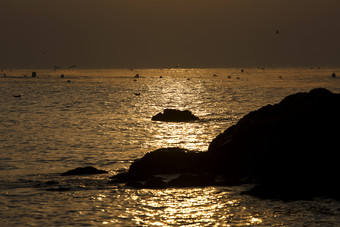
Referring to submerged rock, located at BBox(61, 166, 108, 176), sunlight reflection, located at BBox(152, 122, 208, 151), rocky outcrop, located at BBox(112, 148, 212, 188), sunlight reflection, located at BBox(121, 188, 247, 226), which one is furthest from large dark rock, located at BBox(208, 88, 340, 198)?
sunlight reflection, located at BBox(152, 122, 208, 151)

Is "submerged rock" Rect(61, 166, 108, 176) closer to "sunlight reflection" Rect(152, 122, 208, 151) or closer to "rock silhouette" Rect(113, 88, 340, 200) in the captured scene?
"rock silhouette" Rect(113, 88, 340, 200)

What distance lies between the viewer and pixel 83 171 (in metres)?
30.2

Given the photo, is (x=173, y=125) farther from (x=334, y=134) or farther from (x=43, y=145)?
(x=334, y=134)

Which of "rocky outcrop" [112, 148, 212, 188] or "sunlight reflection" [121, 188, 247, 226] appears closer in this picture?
"sunlight reflection" [121, 188, 247, 226]

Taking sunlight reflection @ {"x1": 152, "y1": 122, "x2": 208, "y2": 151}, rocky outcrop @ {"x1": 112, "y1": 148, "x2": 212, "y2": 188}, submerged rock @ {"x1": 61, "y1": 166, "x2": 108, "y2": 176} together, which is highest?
rocky outcrop @ {"x1": 112, "y1": 148, "x2": 212, "y2": 188}

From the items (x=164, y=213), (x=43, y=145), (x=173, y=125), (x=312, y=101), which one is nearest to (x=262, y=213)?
(x=164, y=213)

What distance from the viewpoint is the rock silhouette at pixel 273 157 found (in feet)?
83.7

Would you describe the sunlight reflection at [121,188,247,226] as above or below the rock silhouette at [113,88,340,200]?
below

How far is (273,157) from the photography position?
2698cm

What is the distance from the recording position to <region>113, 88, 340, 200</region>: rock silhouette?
25500 mm

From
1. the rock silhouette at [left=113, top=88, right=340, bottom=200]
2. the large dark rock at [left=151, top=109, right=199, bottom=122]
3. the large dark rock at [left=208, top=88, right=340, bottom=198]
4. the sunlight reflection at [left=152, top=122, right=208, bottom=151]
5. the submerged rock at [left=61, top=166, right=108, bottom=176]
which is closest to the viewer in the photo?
the large dark rock at [left=208, top=88, right=340, bottom=198]

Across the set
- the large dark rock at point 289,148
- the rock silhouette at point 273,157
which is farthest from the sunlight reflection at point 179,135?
the large dark rock at point 289,148

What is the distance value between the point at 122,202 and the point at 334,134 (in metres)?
11.0

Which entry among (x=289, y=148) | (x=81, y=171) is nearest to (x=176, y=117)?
(x=81, y=171)
